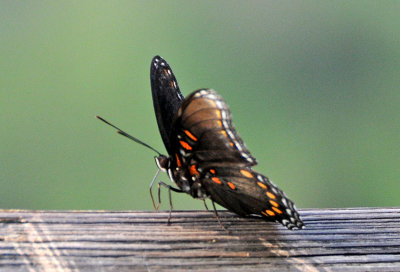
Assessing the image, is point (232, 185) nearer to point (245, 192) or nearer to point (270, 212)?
point (245, 192)

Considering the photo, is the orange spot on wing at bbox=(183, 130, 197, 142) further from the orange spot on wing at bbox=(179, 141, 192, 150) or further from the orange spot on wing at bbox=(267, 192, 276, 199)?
the orange spot on wing at bbox=(267, 192, 276, 199)

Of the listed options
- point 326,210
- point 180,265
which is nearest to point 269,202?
point 326,210

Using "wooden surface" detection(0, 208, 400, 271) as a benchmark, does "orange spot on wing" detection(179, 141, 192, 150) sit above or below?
→ above

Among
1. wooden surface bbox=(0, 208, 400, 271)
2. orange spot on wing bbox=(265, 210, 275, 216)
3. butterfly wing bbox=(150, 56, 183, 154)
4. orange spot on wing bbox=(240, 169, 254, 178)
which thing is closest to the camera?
wooden surface bbox=(0, 208, 400, 271)

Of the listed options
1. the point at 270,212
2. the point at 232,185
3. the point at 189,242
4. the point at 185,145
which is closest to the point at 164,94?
the point at 185,145

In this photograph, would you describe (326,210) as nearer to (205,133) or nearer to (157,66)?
(205,133)

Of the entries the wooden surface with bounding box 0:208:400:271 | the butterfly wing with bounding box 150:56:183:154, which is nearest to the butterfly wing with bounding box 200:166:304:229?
the wooden surface with bounding box 0:208:400:271

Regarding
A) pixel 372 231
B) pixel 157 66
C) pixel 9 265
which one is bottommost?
pixel 9 265
